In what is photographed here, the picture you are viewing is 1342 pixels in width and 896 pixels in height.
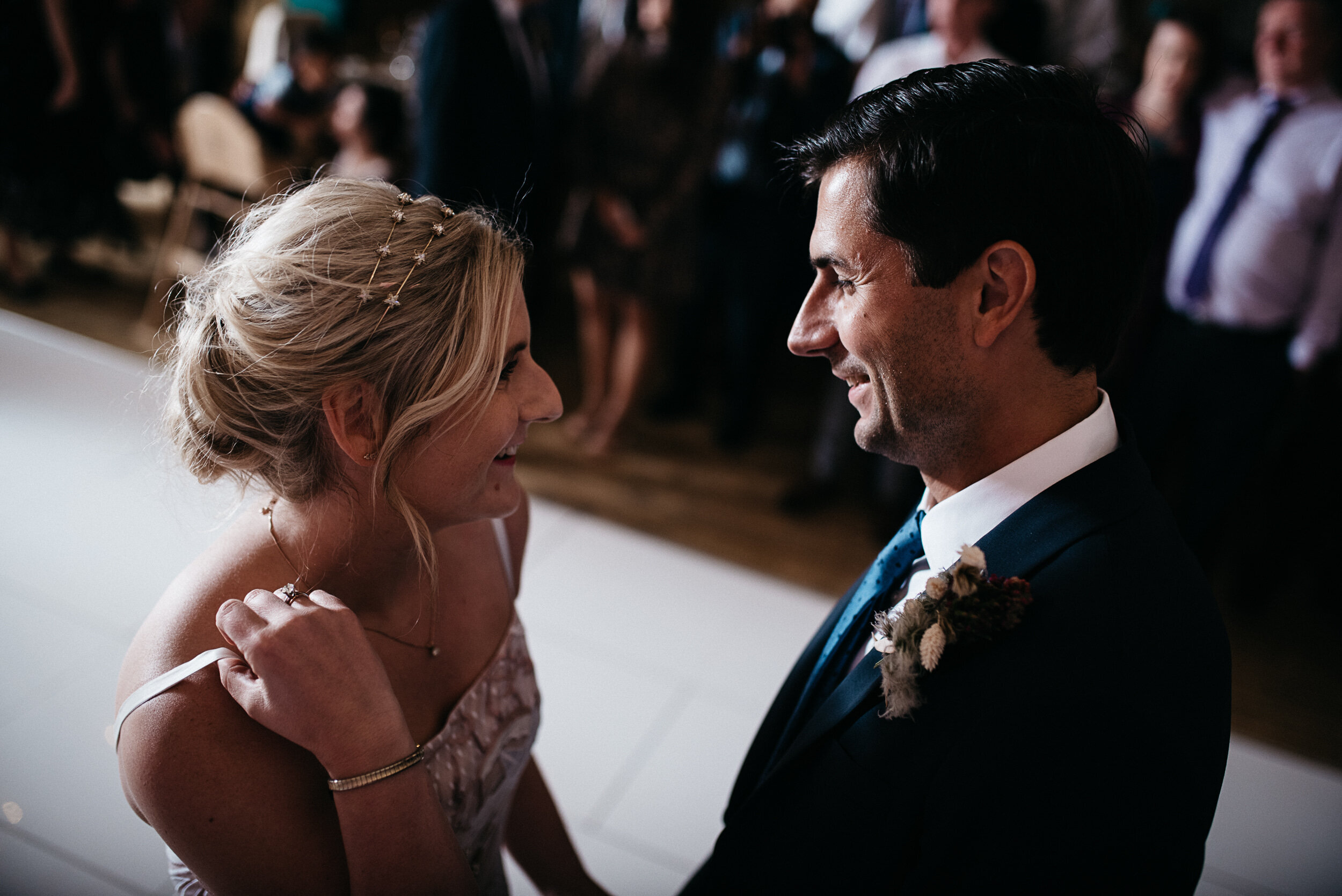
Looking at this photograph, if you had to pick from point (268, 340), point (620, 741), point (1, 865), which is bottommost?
point (1, 865)

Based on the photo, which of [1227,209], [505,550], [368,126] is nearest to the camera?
[505,550]

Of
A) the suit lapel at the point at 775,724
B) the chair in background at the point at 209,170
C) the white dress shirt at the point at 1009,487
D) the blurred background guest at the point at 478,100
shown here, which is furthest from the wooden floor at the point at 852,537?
the white dress shirt at the point at 1009,487

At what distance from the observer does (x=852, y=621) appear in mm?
1132

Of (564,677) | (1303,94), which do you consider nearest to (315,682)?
(564,677)

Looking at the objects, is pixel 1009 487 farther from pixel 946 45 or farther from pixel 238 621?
pixel 946 45

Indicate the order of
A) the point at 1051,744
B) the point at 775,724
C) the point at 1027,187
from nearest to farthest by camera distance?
the point at 1051,744
the point at 1027,187
the point at 775,724

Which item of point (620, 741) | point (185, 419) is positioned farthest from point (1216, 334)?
point (185, 419)

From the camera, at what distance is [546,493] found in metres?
3.36

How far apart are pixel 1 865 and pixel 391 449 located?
4.33 feet

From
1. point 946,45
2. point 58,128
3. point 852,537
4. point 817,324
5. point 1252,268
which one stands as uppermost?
point 946,45

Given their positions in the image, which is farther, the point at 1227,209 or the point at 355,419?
the point at 1227,209

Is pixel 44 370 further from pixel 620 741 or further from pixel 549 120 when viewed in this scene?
pixel 620 741

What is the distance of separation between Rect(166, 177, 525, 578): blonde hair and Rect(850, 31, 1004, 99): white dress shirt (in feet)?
7.06

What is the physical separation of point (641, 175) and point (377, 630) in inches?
101
